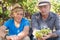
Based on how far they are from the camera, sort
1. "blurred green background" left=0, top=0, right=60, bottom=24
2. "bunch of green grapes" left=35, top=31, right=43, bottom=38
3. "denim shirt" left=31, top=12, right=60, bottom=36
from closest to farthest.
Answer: "bunch of green grapes" left=35, top=31, right=43, bottom=38, "denim shirt" left=31, top=12, right=60, bottom=36, "blurred green background" left=0, top=0, right=60, bottom=24

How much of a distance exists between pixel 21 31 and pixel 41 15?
393 mm

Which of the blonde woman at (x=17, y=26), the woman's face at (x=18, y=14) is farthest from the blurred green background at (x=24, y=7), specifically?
the woman's face at (x=18, y=14)

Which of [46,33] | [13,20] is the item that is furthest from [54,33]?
[13,20]

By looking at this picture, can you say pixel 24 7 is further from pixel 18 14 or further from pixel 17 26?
pixel 18 14

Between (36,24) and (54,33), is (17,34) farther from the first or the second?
(54,33)

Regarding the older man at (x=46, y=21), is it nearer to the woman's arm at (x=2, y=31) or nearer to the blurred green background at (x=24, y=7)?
the woman's arm at (x=2, y=31)

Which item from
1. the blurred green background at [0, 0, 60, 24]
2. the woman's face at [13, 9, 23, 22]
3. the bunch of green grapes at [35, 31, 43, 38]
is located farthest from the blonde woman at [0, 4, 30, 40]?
the blurred green background at [0, 0, 60, 24]

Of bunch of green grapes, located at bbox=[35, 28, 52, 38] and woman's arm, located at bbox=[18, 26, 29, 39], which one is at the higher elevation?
bunch of green grapes, located at bbox=[35, 28, 52, 38]

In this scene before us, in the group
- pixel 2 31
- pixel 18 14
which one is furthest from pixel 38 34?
pixel 2 31

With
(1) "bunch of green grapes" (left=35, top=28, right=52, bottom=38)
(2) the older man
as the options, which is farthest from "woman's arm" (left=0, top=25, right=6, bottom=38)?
(1) "bunch of green grapes" (left=35, top=28, right=52, bottom=38)

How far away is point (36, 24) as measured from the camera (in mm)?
3148

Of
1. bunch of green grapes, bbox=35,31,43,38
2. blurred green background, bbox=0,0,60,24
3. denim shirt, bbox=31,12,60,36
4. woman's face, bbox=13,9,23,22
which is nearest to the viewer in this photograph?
bunch of green grapes, bbox=35,31,43,38

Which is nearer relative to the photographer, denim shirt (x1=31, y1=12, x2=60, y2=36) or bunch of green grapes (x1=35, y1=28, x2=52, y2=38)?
bunch of green grapes (x1=35, y1=28, x2=52, y2=38)

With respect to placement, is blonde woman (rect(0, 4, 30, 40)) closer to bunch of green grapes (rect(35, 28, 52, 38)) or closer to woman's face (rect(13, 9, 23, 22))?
woman's face (rect(13, 9, 23, 22))
